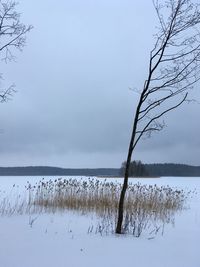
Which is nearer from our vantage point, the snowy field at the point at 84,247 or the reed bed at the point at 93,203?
the snowy field at the point at 84,247

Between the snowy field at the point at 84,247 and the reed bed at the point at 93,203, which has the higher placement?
the reed bed at the point at 93,203

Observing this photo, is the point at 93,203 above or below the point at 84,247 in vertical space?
above

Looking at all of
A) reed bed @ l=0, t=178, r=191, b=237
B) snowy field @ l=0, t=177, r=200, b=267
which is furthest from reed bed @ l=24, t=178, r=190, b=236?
snowy field @ l=0, t=177, r=200, b=267

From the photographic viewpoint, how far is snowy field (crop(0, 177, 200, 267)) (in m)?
5.76

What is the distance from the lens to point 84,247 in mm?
6703

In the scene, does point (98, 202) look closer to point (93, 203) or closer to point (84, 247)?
point (93, 203)

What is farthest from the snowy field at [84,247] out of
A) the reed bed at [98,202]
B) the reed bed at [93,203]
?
the reed bed at [98,202]

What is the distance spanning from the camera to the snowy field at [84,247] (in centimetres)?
576

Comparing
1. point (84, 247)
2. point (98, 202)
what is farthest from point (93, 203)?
point (84, 247)

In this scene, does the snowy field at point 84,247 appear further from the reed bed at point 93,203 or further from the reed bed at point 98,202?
the reed bed at point 98,202

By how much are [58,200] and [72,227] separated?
3.71m

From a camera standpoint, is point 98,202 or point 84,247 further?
point 98,202

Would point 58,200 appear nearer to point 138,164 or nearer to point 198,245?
point 198,245

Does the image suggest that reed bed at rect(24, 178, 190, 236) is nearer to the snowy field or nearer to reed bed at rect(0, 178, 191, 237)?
reed bed at rect(0, 178, 191, 237)
